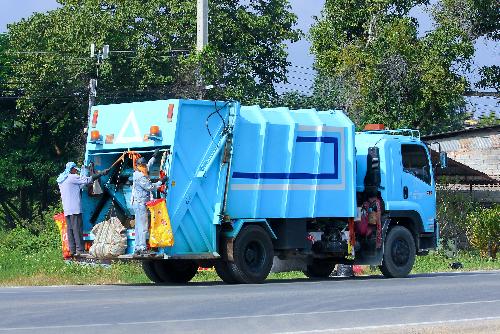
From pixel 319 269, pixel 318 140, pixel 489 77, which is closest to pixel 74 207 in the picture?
pixel 318 140

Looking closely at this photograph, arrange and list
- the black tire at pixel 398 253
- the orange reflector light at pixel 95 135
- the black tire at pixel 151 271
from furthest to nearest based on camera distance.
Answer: the black tire at pixel 398 253 < the black tire at pixel 151 271 < the orange reflector light at pixel 95 135

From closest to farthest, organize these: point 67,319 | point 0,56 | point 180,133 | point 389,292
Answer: point 67,319, point 389,292, point 180,133, point 0,56

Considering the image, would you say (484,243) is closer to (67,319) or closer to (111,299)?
(111,299)

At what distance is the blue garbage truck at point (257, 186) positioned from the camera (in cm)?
2005

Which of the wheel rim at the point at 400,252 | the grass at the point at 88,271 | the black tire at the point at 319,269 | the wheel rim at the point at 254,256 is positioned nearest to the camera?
the wheel rim at the point at 254,256

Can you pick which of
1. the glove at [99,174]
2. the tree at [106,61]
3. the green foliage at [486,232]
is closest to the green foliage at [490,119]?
the tree at [106,61]

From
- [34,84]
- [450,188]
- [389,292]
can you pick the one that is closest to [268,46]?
[34,84]

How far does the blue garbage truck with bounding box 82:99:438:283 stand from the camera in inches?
789

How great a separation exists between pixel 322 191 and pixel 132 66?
3431 cm

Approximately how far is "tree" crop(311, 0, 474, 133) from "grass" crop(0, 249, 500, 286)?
11317 millimetres

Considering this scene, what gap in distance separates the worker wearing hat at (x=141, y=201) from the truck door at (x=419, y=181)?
20.0 ft

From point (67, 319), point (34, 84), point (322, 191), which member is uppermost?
point (34, 84)

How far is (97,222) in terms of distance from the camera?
2109 cm

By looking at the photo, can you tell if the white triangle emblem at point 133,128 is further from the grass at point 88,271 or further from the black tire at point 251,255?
the grass at point 88,271
